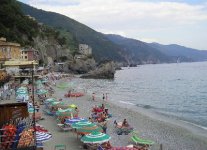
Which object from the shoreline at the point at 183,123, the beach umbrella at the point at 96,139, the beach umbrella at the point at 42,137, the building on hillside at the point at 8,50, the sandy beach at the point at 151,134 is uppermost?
the building on hillside at the point at 8,50

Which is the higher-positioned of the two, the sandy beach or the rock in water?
the rock in water

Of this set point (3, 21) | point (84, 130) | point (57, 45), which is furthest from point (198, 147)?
point (57, 45)

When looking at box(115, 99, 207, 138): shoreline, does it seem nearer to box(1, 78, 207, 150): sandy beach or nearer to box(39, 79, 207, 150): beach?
box(1, 78, 207, 150): sandy beach

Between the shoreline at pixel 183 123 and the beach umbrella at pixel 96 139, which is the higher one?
the beach umbrella at pixel 96 139

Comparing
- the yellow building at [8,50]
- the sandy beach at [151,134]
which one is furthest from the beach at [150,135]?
the yellow building at [8,50]

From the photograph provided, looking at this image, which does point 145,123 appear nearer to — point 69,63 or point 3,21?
point 3,21

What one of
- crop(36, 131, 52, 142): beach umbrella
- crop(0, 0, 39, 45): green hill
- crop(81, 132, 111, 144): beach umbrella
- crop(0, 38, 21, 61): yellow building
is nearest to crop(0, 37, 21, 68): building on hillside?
crop(0, 38, 21, 61): yellow building

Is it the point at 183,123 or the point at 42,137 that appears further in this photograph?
the point at 183,123

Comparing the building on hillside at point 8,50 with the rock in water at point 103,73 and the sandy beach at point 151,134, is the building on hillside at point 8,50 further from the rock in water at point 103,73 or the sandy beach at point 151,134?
the rock in water at point 103,73

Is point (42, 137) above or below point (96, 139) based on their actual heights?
above

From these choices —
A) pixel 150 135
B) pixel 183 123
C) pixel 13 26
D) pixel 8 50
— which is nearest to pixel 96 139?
pixel 150 135

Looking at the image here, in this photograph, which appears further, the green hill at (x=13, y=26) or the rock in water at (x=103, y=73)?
the rock in water at (x=103, y=73)

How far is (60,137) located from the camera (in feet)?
78.8

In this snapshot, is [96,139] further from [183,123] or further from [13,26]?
[13,26]
